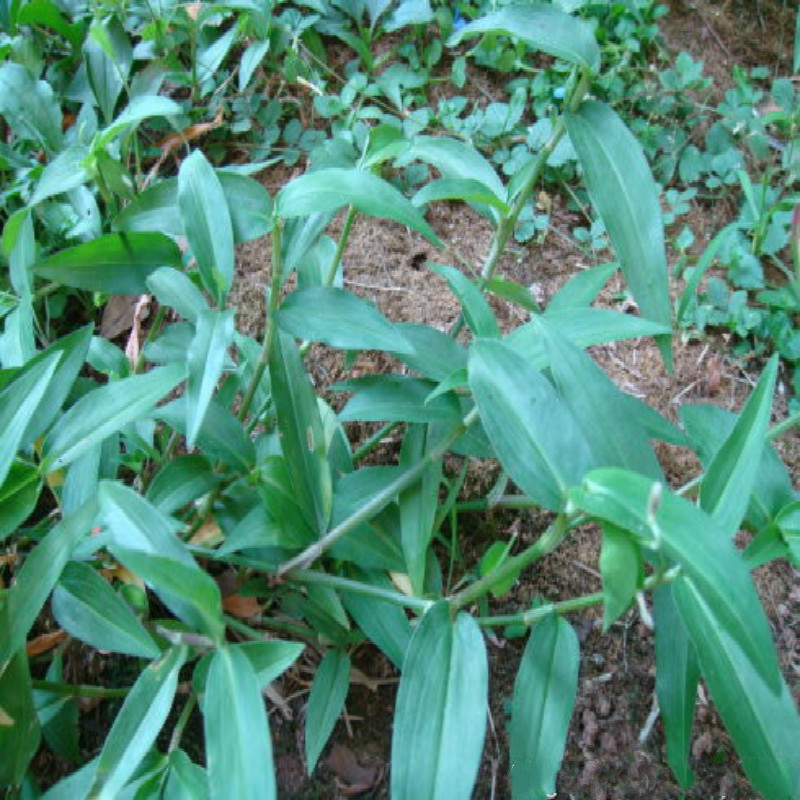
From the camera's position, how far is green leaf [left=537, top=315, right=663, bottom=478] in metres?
0.83

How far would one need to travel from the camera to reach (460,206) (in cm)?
167

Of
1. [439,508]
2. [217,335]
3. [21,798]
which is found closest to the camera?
[217,335]

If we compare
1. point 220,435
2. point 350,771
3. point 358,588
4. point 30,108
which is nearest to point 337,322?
point 220,435

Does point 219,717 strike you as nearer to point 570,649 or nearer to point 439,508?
point 570,649

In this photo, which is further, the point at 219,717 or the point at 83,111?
the point at 83,111

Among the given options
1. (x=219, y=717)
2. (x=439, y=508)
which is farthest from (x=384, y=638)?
(x=219, y=717)

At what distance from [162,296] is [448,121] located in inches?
32.1

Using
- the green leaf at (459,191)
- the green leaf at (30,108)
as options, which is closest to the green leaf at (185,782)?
the green leaf at (459,191)

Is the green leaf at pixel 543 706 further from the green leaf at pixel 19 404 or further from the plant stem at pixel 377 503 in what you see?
the green leaf at pixel 19 404

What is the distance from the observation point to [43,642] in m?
1.19

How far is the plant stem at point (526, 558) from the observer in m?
0.76

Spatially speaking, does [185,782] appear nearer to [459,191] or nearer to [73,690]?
[73,690]

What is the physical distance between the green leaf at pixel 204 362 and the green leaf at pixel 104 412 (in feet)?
0.14

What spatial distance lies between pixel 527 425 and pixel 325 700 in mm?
525
